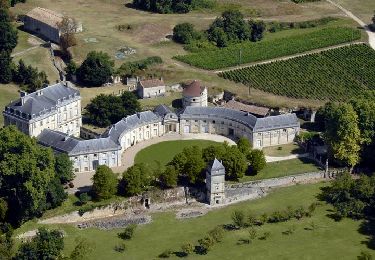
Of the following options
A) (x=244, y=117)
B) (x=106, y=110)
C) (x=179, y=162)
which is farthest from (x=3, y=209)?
(x=244, y=117)

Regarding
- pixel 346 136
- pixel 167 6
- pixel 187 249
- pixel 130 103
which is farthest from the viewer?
pixel 167 6

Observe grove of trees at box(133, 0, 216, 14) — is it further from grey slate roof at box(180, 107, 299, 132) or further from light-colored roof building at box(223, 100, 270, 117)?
grey slate roof at box(180, 107, 299, 132)

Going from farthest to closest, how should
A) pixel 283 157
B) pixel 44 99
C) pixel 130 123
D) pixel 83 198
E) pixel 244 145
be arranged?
1. pixel 130 123
2. pixel 44 99
3. pixel 283 157
4. pixel 244 145
5. pixel 83 198

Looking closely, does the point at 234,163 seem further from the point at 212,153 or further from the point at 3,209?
the point at 3,209

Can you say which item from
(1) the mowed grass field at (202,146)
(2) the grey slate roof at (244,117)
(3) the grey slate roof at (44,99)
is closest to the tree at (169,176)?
(1) the mowed grass field at (202,146)

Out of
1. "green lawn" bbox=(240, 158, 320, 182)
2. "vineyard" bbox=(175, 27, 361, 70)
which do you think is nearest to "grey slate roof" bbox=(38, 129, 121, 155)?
"green lawn" bbox=(240, 158, 320, 182)

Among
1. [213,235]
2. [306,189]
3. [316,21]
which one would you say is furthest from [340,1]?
[213,235]

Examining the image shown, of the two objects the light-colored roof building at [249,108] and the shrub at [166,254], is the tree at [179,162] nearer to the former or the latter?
the shrub at [166,254]
